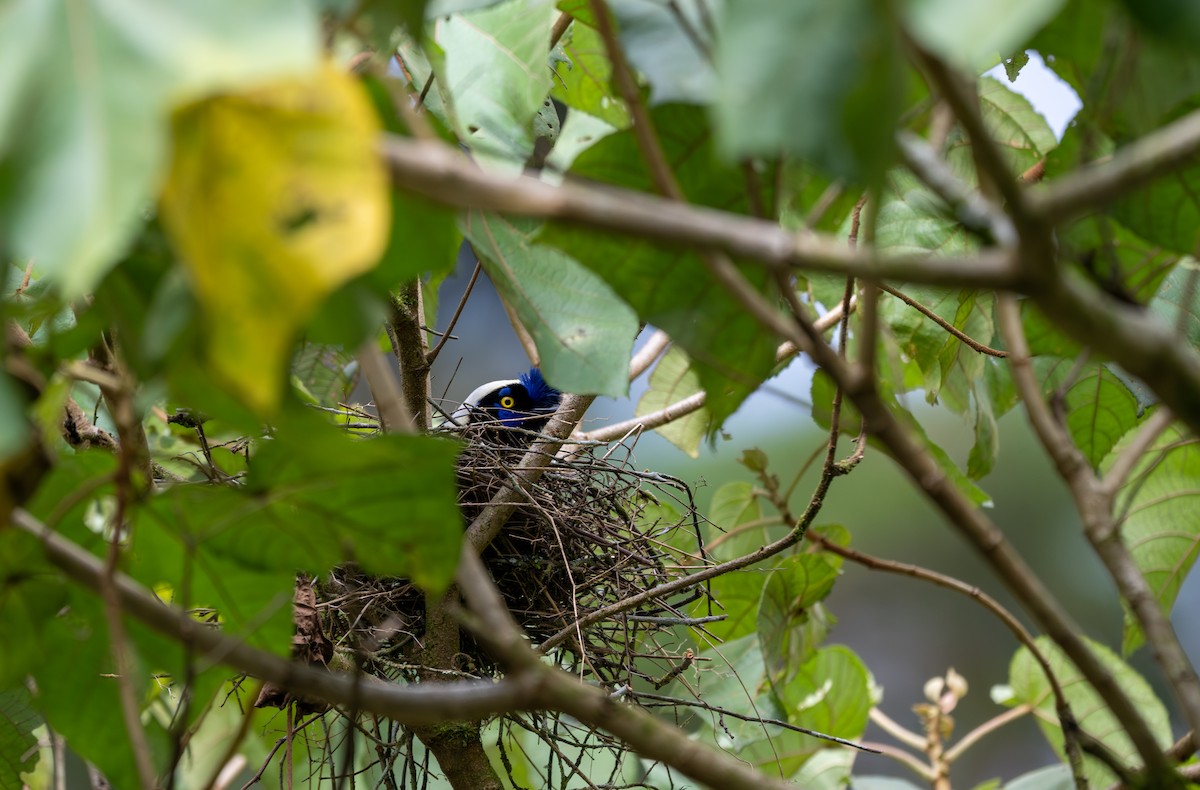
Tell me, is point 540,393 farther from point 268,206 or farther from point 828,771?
point 268,206

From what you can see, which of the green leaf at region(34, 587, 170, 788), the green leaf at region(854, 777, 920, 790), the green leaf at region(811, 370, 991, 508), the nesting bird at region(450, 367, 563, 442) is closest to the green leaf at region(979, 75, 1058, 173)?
the green leaf at region(811, 370, 991, 508)

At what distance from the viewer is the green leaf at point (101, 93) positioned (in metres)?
0.35

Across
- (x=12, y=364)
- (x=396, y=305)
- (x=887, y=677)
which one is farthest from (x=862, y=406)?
(x=887, y=677)

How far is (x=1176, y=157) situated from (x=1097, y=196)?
35 millimetres

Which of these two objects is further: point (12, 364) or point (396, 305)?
point (396, 305)

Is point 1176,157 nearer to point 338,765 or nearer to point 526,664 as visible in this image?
point 526,664

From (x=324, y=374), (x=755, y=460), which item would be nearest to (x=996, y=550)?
(x=755, y=460)

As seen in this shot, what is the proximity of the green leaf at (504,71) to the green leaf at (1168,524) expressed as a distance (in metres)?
0.89

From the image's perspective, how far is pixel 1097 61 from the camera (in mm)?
596

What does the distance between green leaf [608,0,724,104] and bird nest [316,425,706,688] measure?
86 centimetres

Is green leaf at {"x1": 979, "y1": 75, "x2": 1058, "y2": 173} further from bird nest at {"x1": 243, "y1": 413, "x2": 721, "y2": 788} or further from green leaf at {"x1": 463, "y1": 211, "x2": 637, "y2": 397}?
green leaf at {"x1": 463, "y1": 211, "x2": 637, "y2": 397}

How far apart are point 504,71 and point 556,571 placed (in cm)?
75

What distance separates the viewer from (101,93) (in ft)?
1.24

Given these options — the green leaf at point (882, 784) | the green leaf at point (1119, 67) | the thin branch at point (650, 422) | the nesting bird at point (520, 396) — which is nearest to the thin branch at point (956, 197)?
the green leaf at point (1119, 67)
